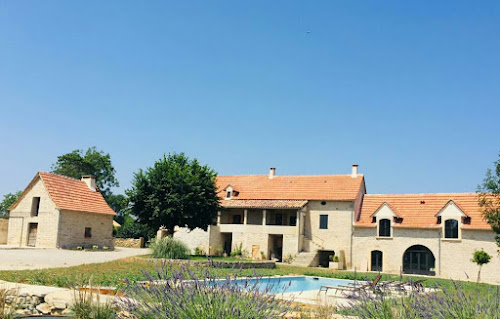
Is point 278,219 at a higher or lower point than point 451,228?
higher

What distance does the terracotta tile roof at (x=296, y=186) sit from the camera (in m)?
36.6

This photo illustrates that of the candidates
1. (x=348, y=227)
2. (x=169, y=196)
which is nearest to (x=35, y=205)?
(x=169, y=196)

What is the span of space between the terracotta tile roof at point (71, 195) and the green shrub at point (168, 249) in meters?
11.0

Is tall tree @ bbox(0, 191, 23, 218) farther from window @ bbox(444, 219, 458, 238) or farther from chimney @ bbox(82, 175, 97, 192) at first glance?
window @ bbox(444, 219, 458, 238)

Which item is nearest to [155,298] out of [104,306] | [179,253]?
[104,306]

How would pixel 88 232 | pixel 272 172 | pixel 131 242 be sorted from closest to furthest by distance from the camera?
pixel 88 232
pixel 272 172
pixel 131 242

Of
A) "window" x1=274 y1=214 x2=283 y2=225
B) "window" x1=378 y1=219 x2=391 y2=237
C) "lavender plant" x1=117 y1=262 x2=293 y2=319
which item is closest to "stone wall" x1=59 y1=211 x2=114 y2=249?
"window" x1=274 y1=214 x2=283 y2=225

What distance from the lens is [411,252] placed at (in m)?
32.8

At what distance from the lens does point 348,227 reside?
35.0 metres

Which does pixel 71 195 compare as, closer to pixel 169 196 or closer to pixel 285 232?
pixel 169 196

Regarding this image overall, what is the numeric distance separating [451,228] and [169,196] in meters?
18.4

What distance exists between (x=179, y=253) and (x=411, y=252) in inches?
665

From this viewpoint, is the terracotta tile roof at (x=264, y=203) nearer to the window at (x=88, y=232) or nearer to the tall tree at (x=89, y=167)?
the window at (x=88, y=232)

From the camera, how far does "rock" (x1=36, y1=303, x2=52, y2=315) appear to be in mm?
8930
